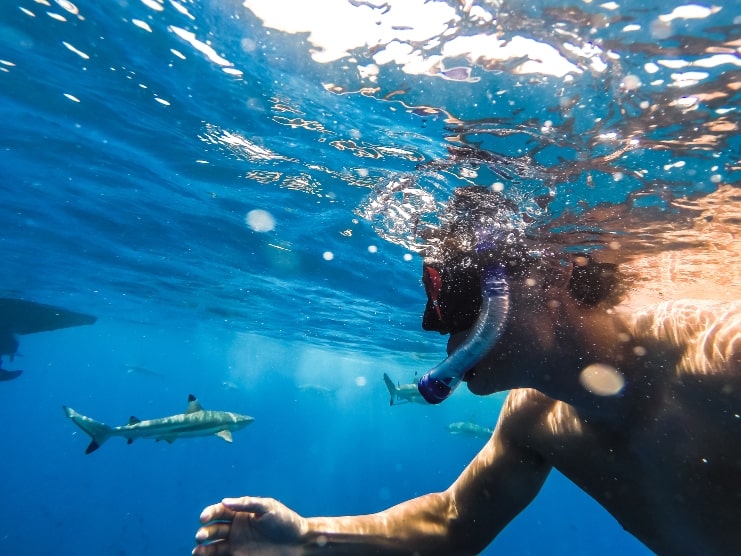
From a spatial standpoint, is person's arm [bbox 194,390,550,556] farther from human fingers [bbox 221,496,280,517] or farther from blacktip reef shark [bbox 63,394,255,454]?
blacktip reef shark [bbox 63,394,255,454]

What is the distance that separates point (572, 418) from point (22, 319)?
24689 mm

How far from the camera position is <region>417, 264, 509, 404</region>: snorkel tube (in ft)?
9.07

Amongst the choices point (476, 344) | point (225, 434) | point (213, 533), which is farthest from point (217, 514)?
point (225, 434)

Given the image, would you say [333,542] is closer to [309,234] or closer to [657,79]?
[657,79]

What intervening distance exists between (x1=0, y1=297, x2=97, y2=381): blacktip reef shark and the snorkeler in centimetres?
2080

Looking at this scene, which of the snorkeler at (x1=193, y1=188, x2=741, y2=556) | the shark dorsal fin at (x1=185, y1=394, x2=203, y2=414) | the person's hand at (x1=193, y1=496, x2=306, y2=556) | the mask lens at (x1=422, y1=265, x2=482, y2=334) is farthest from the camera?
the shark dorsal fin at (x1=185, y1=394, x2=203, y2=414)

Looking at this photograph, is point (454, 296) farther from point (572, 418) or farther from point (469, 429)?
point (469, 429)

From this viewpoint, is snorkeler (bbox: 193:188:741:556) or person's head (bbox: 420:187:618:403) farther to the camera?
person's head (bbox: 420:187:618:403)

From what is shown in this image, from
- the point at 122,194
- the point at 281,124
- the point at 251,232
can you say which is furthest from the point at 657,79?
the point at 122,194

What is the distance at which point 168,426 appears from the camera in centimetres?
1131

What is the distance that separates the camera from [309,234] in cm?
1291

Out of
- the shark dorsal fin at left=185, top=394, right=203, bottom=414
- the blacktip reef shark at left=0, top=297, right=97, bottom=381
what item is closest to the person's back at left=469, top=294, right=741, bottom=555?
the shark dorsal fin at left=185, top=394, right=203, bottom=414

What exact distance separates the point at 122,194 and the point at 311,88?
936 cm

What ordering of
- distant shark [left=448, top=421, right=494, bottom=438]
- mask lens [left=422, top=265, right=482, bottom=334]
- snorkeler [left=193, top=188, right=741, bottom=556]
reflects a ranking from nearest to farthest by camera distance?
snorkeler [left=193, top=188, right=741, bottom=556]
mask lens [left=422, top=265, right=482, bottom=334]
distant shark [left=448, top=421, right=494, bottom=438]
